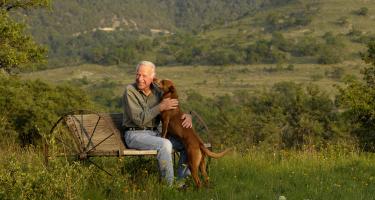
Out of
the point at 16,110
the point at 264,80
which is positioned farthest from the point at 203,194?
the point at 264,80

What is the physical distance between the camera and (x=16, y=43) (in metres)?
16.1

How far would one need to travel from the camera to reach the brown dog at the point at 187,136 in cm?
664

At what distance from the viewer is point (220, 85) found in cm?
11094

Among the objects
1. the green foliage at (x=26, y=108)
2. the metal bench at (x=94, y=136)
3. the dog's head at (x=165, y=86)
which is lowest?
the green foliage at (x=26, y=108)

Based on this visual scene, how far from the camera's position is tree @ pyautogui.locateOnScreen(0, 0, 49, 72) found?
15.0m

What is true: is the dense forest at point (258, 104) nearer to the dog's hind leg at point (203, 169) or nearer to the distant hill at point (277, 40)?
the distant hill at point (277, 40)

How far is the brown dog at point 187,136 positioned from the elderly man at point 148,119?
81mm

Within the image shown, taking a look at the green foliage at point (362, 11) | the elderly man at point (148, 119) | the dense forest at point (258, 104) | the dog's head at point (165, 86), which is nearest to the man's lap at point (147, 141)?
the elderly man at point (148, 119)

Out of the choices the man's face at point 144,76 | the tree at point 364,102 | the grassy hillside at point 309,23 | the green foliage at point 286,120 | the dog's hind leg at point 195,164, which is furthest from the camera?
the grassy hillside at point 309,23

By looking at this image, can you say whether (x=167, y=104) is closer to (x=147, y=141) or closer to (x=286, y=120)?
(x=147, y=141)

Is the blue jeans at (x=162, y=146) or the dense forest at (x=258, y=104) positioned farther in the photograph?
the dense forest at (x=258, y=104)

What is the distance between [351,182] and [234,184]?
1488 mm

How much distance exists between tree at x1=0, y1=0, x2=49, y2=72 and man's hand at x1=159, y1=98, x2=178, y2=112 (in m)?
8.88

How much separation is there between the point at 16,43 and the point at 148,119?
399 inches
